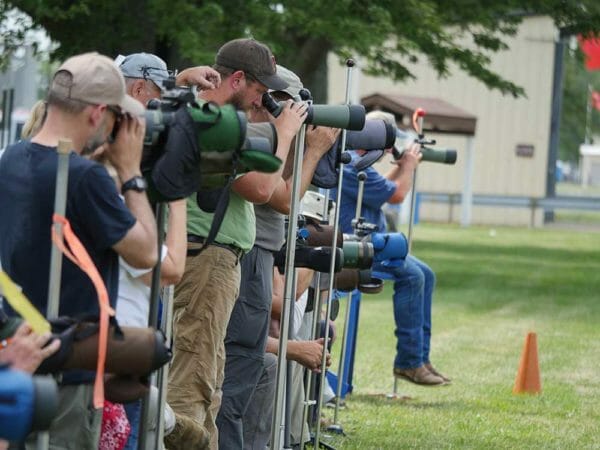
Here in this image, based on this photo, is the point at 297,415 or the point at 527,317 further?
the point at 527,317

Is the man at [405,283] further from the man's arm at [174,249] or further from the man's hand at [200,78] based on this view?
the man's arm at [174,249]

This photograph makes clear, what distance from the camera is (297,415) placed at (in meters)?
7.93

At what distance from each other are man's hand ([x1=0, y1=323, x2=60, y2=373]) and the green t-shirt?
215 centimetres

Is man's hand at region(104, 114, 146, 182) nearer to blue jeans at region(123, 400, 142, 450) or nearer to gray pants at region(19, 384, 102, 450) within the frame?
gray pants at region(19, 384, 102, 450)

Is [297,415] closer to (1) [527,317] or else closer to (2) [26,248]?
(2) [26,248]

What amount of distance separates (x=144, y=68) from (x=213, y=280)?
3.06 feet

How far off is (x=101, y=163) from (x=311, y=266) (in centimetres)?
241

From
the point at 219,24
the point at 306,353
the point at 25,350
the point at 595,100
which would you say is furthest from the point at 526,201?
the point at 25,350

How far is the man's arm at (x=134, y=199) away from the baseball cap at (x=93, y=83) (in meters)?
0.09

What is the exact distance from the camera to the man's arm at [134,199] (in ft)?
14.3

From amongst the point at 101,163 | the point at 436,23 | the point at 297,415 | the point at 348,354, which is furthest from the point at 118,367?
the point at 436,23

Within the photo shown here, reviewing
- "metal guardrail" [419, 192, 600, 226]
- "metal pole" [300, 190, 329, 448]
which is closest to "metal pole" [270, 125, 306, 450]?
"metal pole" [300, 190, 329, 448]

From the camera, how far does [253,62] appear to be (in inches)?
242

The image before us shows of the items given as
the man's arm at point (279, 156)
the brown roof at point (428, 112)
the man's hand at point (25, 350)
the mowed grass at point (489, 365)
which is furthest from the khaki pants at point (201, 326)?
the brown roof at point (428, 112)
